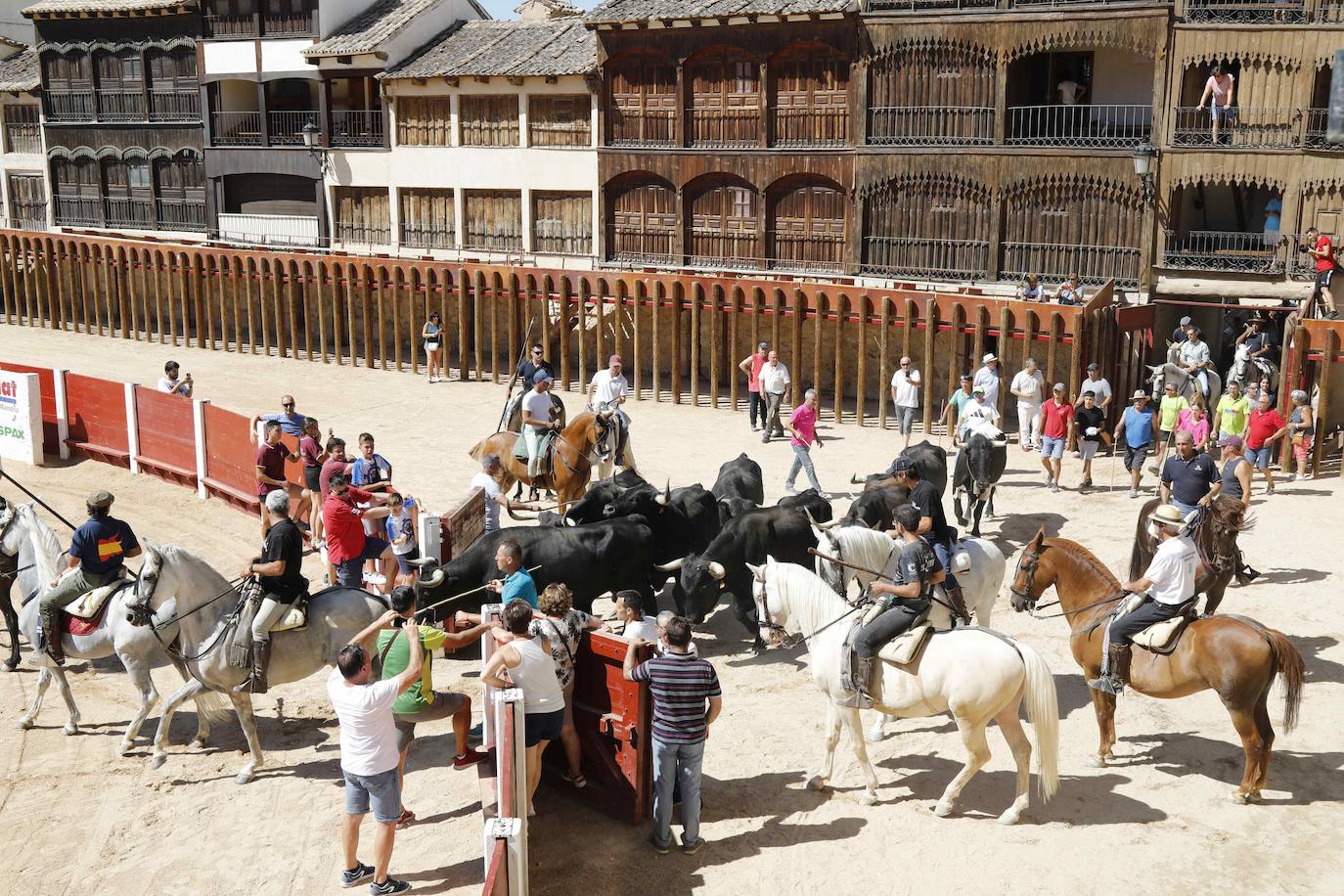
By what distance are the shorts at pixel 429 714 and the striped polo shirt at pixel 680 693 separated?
67.6 inches

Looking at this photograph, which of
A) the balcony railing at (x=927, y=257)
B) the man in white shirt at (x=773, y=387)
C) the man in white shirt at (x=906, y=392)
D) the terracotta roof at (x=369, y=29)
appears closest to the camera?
the man in white shirt at (x=906, y=392)

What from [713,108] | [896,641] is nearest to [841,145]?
[713,108]

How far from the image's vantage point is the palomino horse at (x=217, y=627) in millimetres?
11211

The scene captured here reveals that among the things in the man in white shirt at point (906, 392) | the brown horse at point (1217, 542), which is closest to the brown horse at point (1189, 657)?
the brown horse at point (1217, 542)

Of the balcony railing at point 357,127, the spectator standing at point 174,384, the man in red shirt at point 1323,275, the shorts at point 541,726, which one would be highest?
the balcony railing at point 357,127

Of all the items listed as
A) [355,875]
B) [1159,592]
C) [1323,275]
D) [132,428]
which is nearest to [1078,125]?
[1323,275]

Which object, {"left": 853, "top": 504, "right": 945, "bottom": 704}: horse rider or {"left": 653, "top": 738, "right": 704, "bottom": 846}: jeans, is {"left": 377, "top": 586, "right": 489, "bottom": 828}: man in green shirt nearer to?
{"left": 653, "top": 738, "right": 704, "bottom": 846}: jeans

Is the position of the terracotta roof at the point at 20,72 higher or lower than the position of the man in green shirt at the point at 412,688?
higher

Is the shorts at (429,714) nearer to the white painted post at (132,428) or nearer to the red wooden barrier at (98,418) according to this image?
the white painted post at (132,428)

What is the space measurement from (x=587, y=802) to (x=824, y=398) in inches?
704

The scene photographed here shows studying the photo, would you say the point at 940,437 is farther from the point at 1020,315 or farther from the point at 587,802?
the point at 587,802

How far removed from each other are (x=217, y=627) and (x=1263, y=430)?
1464 centimetres

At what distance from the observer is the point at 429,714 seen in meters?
10.1

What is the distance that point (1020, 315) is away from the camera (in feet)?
78.1
